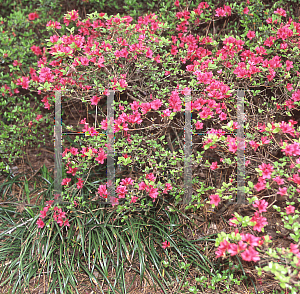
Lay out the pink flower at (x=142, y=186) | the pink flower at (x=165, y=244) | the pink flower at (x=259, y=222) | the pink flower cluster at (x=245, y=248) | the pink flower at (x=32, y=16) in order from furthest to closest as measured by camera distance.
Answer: the pink flower at (x=32, y=16) < the pink flower at (x=165, y=244) < the pink flower at (x=142, y=186) < the pink flower at (x=259, y=222) < the pink flower cluster at (x=245, y=248)

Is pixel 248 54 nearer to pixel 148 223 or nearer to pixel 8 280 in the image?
pixel 148 223

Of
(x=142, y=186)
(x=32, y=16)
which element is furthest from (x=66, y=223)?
(x=32, y=16)

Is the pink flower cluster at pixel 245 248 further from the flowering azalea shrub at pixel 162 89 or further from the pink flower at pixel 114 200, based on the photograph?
the pink flower at pixel 114 200

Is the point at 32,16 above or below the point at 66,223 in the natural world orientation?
above

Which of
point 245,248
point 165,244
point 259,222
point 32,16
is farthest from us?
point 32,16

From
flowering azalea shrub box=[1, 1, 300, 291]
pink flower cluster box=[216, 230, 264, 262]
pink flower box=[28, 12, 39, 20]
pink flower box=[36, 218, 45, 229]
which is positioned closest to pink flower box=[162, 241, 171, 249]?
flowering azalea shrub box=[1, 1, 300, 291]

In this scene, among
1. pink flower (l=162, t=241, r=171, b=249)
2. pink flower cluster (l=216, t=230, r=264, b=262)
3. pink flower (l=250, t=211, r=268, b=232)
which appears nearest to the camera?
pink flower cluster (l=216, t=230, r=264, b=262)

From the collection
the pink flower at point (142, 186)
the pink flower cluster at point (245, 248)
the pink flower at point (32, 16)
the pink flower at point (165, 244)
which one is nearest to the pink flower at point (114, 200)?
the pink flower at point (142, 186)

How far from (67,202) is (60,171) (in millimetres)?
591

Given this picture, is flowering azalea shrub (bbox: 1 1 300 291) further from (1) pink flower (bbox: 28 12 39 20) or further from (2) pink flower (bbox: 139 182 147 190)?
(1) pink flower (bbox: 28 12 39 20)

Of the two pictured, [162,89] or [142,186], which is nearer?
[142,186]

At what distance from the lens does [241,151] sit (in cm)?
214

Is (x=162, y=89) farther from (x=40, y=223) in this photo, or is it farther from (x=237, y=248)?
(x=40, y=223)

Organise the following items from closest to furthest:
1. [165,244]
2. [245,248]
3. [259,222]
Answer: [245,248] < [259,222] < [165,244]
